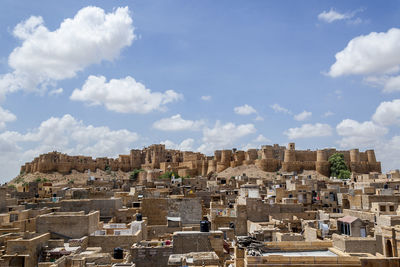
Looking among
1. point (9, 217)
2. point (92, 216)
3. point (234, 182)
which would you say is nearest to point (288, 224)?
point (92, 216)

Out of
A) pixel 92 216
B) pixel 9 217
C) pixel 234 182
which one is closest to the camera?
pixel 92 216

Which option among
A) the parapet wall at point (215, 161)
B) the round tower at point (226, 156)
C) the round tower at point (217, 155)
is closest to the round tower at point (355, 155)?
the parapet wall at point (215, 161)

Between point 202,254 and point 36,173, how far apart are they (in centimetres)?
7320

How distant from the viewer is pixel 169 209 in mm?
21484

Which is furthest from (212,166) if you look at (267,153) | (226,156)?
(267,153)

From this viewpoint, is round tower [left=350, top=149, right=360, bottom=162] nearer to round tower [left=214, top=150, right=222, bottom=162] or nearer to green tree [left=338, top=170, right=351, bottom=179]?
green tree [left=338, top=170, right=351, bottom=179]

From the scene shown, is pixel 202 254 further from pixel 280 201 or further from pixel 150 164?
pixel 150 164

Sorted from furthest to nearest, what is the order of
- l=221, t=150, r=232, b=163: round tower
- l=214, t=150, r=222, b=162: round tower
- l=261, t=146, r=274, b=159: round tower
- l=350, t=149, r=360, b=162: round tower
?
l=214, t=150, r=222, b=162: round tower
l=221, t=150, r=232, b=163: round tower
l=350, t=149, r=360, b=162: round tower
l=261, t=146, r=274, b=159: round tower

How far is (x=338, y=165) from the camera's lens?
66.2 metres

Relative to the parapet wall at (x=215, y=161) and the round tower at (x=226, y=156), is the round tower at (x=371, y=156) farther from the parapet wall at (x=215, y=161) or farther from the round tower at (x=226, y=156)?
the round tower at (x=226, y=156)

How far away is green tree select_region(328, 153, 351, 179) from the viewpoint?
64.2m

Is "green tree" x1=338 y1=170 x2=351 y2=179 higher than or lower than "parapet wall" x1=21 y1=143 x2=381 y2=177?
lower

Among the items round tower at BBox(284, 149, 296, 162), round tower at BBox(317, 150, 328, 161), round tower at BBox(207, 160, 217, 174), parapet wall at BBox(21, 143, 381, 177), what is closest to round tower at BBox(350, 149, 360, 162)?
parapet wall at BBox(21, 143, 381, 177)

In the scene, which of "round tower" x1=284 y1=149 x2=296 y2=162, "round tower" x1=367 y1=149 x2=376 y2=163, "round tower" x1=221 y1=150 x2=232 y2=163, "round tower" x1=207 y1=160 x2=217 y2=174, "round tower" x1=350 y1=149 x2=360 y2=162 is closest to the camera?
"round tower" x1=284 y1=149 x2=296 y2=162
